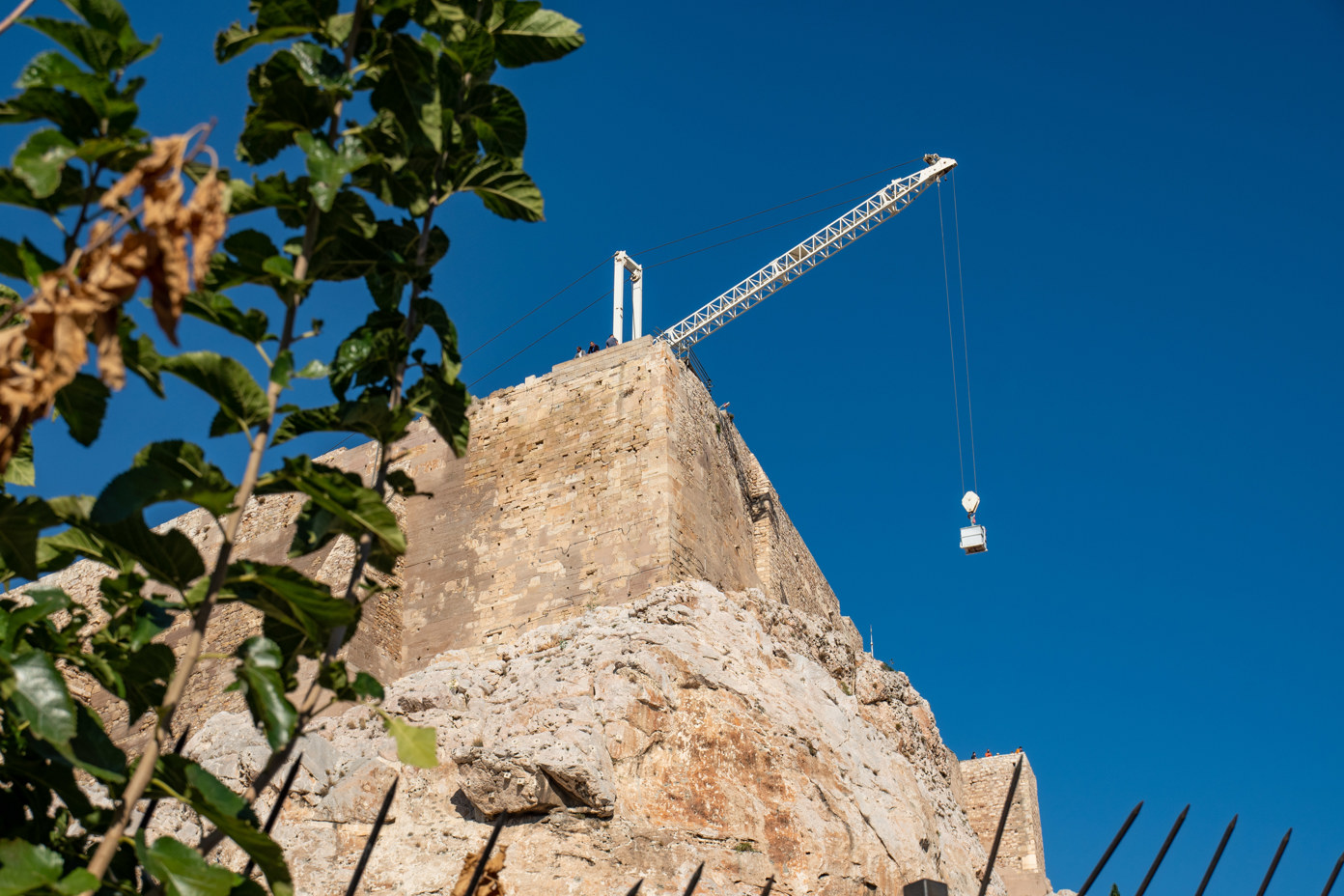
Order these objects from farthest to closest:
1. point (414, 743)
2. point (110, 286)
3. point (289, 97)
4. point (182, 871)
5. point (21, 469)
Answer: point (21, 469) → point (289, 97) → point (414, 743) → point (182, 871) → point (110, 286)

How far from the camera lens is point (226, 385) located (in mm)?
3119

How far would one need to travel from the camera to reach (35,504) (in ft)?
10.1

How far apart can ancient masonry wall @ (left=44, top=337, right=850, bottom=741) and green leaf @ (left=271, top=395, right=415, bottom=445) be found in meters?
12.4

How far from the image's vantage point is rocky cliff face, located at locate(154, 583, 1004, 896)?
11.3 m

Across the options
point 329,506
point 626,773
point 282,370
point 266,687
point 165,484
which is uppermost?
point 626,773

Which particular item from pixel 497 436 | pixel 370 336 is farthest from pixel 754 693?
pixel 370 336

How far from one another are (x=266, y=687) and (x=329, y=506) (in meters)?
0.50

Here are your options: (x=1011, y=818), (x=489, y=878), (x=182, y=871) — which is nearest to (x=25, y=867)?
(x=182, y=871)

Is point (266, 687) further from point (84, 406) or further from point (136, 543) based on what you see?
point (84, 406)

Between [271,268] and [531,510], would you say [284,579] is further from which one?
[531,510]

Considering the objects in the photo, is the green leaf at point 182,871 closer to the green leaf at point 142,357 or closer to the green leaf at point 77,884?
the green leaf at point 77,884

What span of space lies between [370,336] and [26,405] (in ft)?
3.50

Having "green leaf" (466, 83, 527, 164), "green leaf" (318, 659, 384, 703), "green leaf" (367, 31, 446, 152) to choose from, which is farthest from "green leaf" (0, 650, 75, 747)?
"green leaf" (466, 83, 527, 164)

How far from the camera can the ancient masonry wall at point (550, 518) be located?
1634 cm
